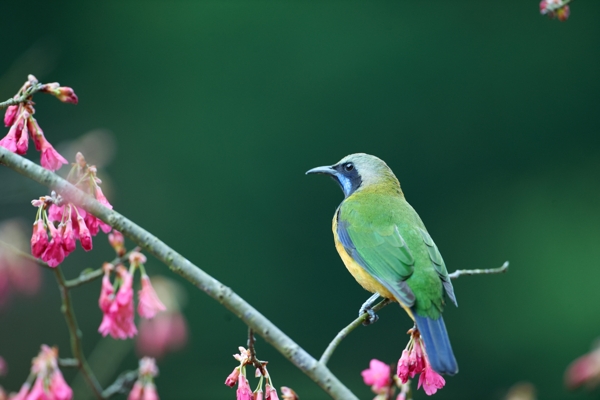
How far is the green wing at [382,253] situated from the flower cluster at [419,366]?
1.27 feet

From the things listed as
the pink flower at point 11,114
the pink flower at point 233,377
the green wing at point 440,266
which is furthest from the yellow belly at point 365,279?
the pink flower at point 11,114

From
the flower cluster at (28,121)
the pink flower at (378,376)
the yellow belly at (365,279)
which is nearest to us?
the pink flower at (378,376)

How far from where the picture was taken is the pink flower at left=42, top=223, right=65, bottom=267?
7.14 ft

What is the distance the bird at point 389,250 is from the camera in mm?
2736

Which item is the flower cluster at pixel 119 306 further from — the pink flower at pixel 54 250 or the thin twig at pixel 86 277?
the pink flower at pixel 54 250

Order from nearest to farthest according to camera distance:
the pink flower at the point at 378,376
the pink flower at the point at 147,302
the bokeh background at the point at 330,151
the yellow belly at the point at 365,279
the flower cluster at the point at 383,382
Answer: the flower cluster at the point at 383,382 < the pink flower at the point at 378,376 < the pink flower at the point at 147,302 < the yellow belly at the point at 365,279 < the bokeh background at the point at 330,151

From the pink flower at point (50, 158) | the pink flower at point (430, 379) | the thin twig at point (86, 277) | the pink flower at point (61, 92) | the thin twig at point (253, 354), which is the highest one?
the pink flower at point (61, 92)

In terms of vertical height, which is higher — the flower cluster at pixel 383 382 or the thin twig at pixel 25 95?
the thin twig at pixel 25 95

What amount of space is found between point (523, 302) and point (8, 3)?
10.8 metres

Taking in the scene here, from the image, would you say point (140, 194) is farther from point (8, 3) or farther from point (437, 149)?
point (437, 149)

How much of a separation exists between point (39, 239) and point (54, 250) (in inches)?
2.0

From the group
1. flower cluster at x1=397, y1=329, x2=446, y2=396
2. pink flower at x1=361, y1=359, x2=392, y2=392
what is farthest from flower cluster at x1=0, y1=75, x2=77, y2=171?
flower cluster at x1=397, y1=329, x2=446, y2=396

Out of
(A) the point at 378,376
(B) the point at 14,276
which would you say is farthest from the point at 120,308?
(B) the point at 14,276

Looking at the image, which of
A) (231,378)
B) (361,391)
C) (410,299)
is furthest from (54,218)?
(361,391)
